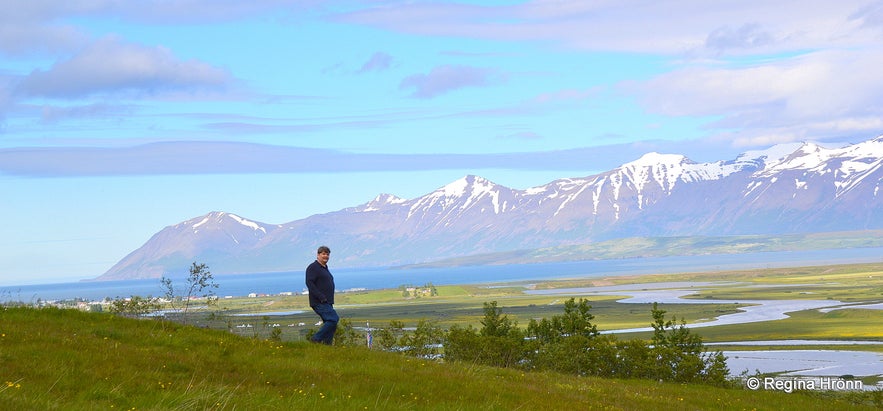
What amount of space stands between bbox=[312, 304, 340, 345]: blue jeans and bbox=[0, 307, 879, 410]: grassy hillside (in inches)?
41.4

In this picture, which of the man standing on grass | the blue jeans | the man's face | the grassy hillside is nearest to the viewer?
the grassy hillside

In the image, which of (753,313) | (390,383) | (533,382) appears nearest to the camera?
(390,383)

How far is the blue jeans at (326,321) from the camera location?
984 inches

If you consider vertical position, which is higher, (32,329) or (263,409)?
(32,329)

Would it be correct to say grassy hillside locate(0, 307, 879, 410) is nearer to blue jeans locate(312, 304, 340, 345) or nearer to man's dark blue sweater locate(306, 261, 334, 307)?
blue jeans locate(312, 304, 340, 345)

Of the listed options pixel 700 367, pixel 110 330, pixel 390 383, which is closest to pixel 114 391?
pixel 390 383

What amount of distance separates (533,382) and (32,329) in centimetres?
1310

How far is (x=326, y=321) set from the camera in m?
25.4

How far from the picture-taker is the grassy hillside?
14.8 m

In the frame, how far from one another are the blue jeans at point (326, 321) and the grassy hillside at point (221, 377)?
105 cm

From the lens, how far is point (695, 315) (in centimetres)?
17100

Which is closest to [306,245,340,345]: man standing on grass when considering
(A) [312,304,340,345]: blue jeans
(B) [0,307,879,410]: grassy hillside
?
(A) [312,304,340,345]: blue jeans

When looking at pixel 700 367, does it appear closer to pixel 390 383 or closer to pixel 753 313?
pixel 390 383

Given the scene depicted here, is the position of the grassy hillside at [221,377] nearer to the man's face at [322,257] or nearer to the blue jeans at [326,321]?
the blue jeans at [326,321]
